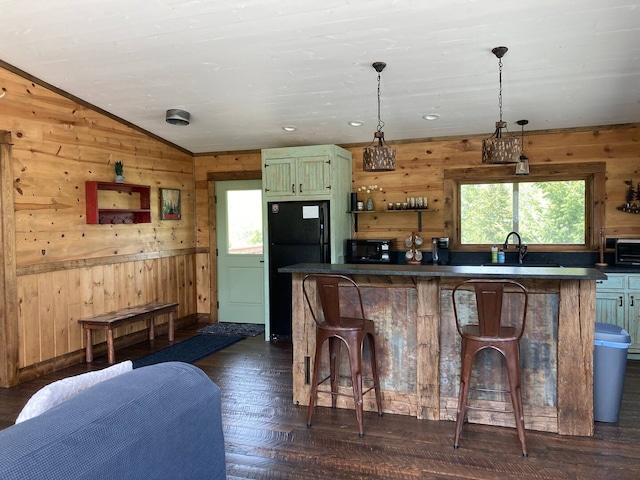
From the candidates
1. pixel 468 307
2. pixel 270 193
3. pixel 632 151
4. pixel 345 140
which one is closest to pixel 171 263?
pixel 270 193

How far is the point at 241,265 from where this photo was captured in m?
6.27

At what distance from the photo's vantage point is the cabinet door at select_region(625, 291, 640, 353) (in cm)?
444

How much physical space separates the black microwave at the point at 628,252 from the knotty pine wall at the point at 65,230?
4885mm

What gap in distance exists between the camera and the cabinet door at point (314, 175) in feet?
16.9

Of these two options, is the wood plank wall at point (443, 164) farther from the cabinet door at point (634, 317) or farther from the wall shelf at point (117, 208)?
the wall shelf at point (117, 208)

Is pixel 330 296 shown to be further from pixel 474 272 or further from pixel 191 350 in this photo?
pixel 191 350

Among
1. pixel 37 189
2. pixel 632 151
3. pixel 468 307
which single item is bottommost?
pixel 468 307

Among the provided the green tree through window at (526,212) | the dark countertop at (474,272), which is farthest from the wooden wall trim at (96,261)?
the green tree through window at (526,212)

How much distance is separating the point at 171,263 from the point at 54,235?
67.7 inches

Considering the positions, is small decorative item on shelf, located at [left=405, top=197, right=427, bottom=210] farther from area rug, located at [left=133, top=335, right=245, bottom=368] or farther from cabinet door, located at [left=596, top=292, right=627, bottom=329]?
area rug, located at [left=133, top=335, right=245, bottom=368]

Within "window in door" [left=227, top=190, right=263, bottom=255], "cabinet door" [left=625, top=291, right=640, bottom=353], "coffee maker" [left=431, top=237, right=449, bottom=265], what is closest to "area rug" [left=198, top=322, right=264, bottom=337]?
"window in door" [left=227, top=190, right=263, bottom=255]

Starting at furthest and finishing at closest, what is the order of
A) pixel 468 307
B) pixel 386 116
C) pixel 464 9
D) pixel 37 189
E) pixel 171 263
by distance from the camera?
pixel 171 263
pixel 386 116
pixel 37 189
pixel 468 307
pixel 464 9

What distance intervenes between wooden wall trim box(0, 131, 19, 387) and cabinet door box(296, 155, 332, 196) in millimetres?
2654

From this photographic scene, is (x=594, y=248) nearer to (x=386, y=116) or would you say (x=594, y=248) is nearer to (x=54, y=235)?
(x=386, y=116)
